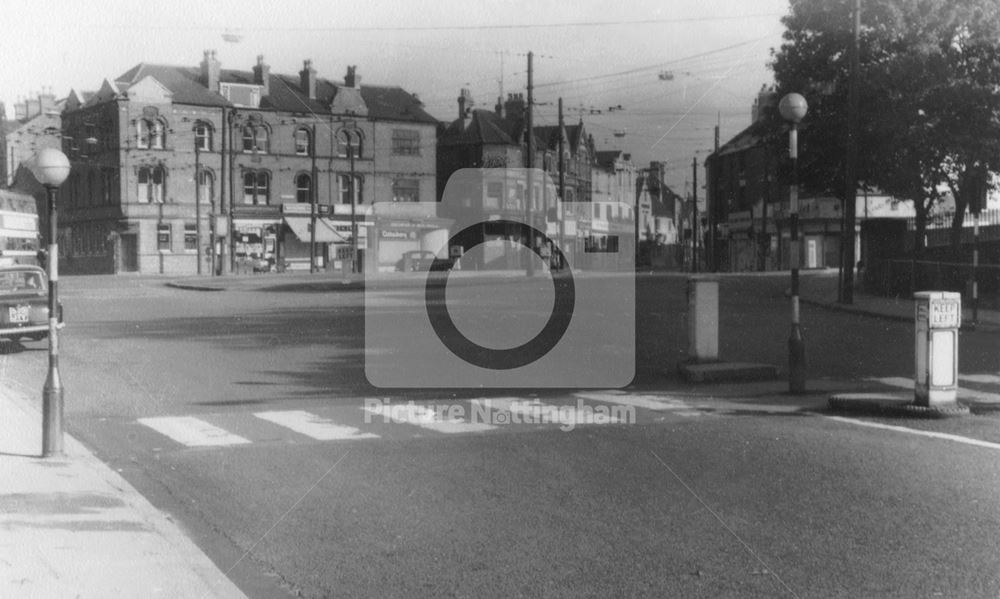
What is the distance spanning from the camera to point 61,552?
591cm

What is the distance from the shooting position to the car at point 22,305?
57.2 feet

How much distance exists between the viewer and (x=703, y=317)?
14.6 meters

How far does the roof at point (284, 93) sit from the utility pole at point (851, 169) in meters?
40.3

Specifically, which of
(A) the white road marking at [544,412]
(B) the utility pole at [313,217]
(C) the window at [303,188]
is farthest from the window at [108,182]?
(A) the white road marking at [544,412]

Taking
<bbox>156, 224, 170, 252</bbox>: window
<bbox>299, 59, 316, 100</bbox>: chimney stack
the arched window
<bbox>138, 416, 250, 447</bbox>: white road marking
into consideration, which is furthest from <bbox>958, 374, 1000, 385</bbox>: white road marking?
the arched window

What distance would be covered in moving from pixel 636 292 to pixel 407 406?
22.9 metres

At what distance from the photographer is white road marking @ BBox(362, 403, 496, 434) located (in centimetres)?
1055

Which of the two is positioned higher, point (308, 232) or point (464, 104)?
point (464, 104)

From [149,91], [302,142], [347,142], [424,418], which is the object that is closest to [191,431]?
[424,418]

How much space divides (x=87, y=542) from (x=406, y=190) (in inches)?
2552

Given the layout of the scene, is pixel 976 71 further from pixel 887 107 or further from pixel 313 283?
pixel 313 283

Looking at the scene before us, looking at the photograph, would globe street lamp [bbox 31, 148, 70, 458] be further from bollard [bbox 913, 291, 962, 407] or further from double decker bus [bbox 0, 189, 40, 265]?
A: double decker bus [bbox 0, 189, 40, 265]

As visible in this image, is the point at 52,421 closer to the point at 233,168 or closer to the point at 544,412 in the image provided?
the point at 544,412

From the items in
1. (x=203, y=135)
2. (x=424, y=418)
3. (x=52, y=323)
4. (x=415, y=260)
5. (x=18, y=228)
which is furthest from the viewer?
(x=203, y=135)
